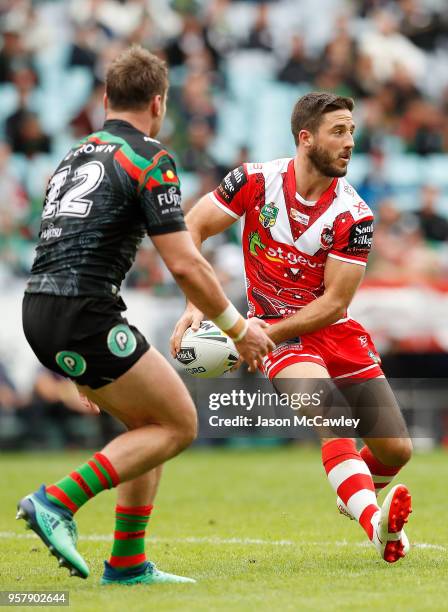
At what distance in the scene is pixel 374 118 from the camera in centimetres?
1789

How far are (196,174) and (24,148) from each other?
277cm

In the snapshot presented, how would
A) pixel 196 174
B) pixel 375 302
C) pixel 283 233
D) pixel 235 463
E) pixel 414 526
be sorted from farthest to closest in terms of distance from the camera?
pixel 196 174, pixel 375 302, pixel 235 463, pixel 414 526, pixel 283 233

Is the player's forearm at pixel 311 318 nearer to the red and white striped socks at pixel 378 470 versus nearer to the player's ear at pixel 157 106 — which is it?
the red and white striped socks at pixel 378 470

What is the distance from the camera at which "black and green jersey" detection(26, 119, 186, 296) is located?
4949 millimetres

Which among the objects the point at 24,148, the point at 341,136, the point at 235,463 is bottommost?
the point at 235,463

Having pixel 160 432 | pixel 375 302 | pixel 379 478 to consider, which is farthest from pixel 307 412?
pixel 375 302

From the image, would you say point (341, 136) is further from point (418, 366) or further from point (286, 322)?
point (418, 366)

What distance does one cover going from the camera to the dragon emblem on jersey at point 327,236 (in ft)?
21.3

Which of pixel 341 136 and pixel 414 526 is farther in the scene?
pixel 414 526

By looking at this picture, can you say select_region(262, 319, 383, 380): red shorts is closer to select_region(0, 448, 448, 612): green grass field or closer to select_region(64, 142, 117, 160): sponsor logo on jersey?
select_region(0, 448, 448, 612): green grass field

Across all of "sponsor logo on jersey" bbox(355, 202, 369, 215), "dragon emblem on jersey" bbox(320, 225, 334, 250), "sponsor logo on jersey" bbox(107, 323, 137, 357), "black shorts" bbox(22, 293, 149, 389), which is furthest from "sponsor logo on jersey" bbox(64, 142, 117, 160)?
"sponsor logo on jersey" bbox(355, 202, 369, 215)

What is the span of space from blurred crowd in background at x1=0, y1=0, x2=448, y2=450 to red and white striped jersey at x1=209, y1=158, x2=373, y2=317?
9.61m

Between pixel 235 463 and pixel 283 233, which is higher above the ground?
pixel 283 233

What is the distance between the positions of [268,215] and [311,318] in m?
0.76
